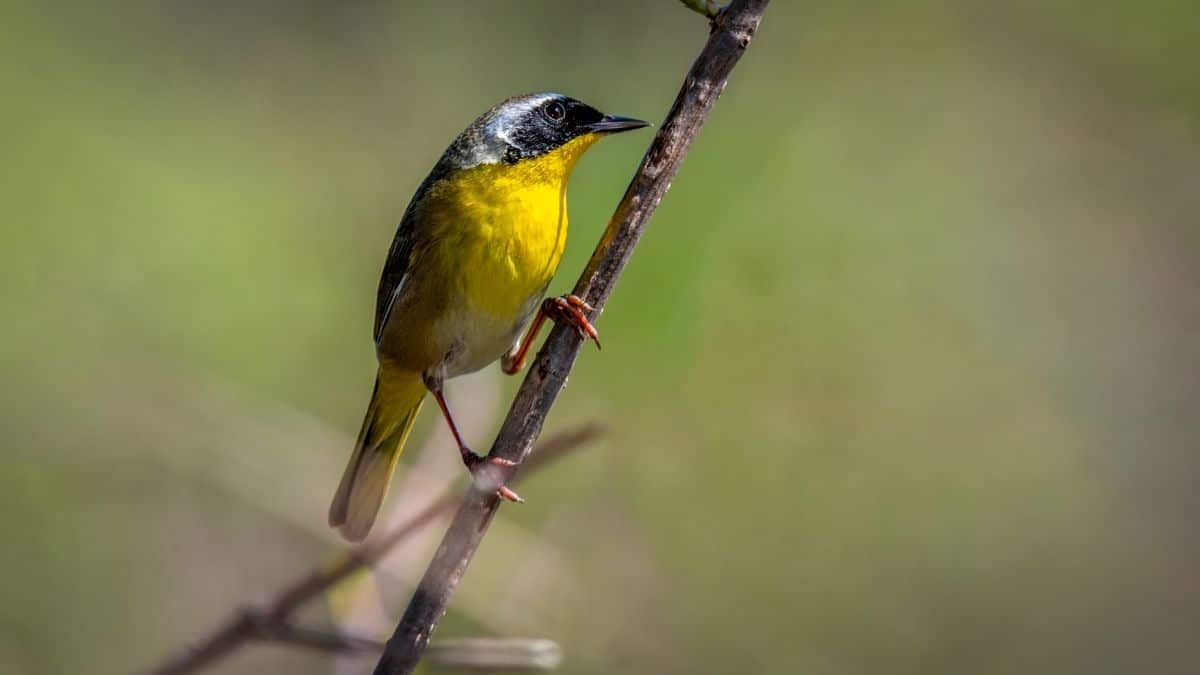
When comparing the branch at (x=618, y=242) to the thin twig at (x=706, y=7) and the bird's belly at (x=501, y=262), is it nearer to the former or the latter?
the thin twig at (x=706, y=7)

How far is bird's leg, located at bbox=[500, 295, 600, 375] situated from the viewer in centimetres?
308

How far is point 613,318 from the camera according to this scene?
5762mm

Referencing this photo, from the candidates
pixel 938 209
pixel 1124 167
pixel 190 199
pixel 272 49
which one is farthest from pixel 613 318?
pixel 272 49

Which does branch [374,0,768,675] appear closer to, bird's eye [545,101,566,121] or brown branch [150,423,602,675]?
brown branch [150,423,602,675]

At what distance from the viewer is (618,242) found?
117 inches

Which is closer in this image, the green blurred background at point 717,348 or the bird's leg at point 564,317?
the bird's leg at point 564,317

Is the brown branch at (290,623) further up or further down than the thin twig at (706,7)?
further down

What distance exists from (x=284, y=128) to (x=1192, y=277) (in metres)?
5.11

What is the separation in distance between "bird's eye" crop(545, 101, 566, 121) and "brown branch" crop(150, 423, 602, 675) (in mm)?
2209

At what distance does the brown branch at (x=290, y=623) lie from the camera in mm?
1883

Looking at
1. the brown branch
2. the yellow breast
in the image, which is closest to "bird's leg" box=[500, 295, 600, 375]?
the yellow breast

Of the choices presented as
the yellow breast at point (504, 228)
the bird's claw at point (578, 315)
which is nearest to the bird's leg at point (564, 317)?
the bird's claw at point (578, 315)

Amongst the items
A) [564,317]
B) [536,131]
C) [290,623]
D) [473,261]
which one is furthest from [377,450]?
[290,623]

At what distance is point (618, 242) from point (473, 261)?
1175 millimetres
